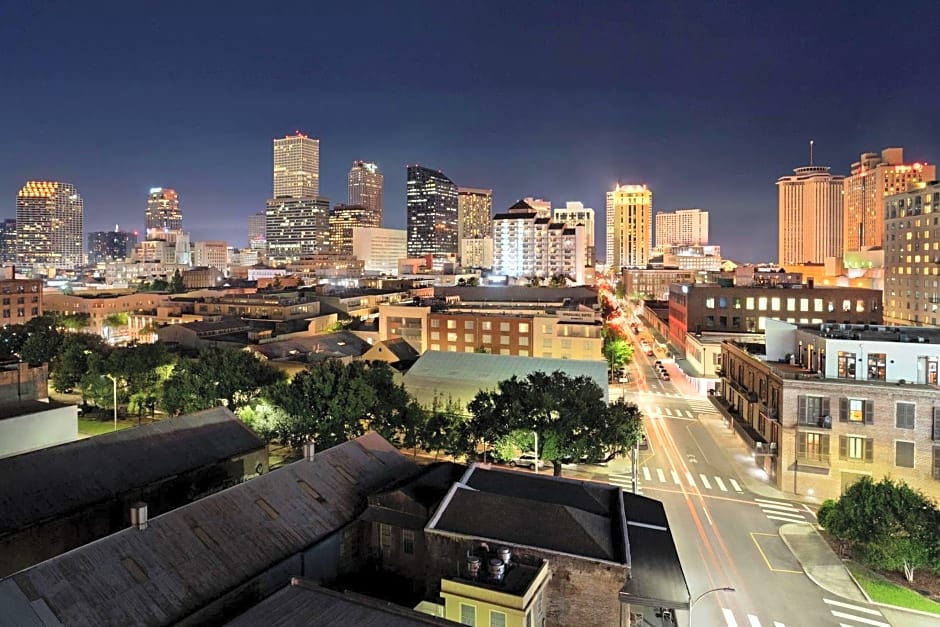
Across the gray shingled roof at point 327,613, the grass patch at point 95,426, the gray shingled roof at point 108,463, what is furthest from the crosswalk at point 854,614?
the grass patch at point 95,426

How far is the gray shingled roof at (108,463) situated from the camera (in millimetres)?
34125

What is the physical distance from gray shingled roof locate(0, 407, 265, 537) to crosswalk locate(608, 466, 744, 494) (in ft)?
104

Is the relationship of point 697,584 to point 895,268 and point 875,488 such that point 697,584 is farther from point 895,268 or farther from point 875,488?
point 895,268

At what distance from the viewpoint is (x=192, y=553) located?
1031 inches

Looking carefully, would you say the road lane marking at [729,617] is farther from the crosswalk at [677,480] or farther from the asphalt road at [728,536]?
the crosswalk at [677,480]

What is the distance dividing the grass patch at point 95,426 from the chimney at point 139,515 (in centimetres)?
4749

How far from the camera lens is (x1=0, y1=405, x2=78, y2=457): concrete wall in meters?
45.6

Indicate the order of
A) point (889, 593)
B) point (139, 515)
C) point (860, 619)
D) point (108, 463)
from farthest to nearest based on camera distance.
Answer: point (108, 463) → point (889, 593) → point (860, 619) → point (139, 515)

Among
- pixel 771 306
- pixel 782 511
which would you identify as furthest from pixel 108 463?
pixel 771 306

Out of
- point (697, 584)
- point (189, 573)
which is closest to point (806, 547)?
→ point (697, 584)

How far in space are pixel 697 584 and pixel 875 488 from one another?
12937 millimetres

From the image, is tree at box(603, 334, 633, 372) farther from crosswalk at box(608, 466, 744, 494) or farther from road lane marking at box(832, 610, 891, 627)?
road lane marking at box(832, 610, 891, 627)

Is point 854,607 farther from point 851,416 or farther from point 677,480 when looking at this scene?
point 677,480

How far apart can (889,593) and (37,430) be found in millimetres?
61330
